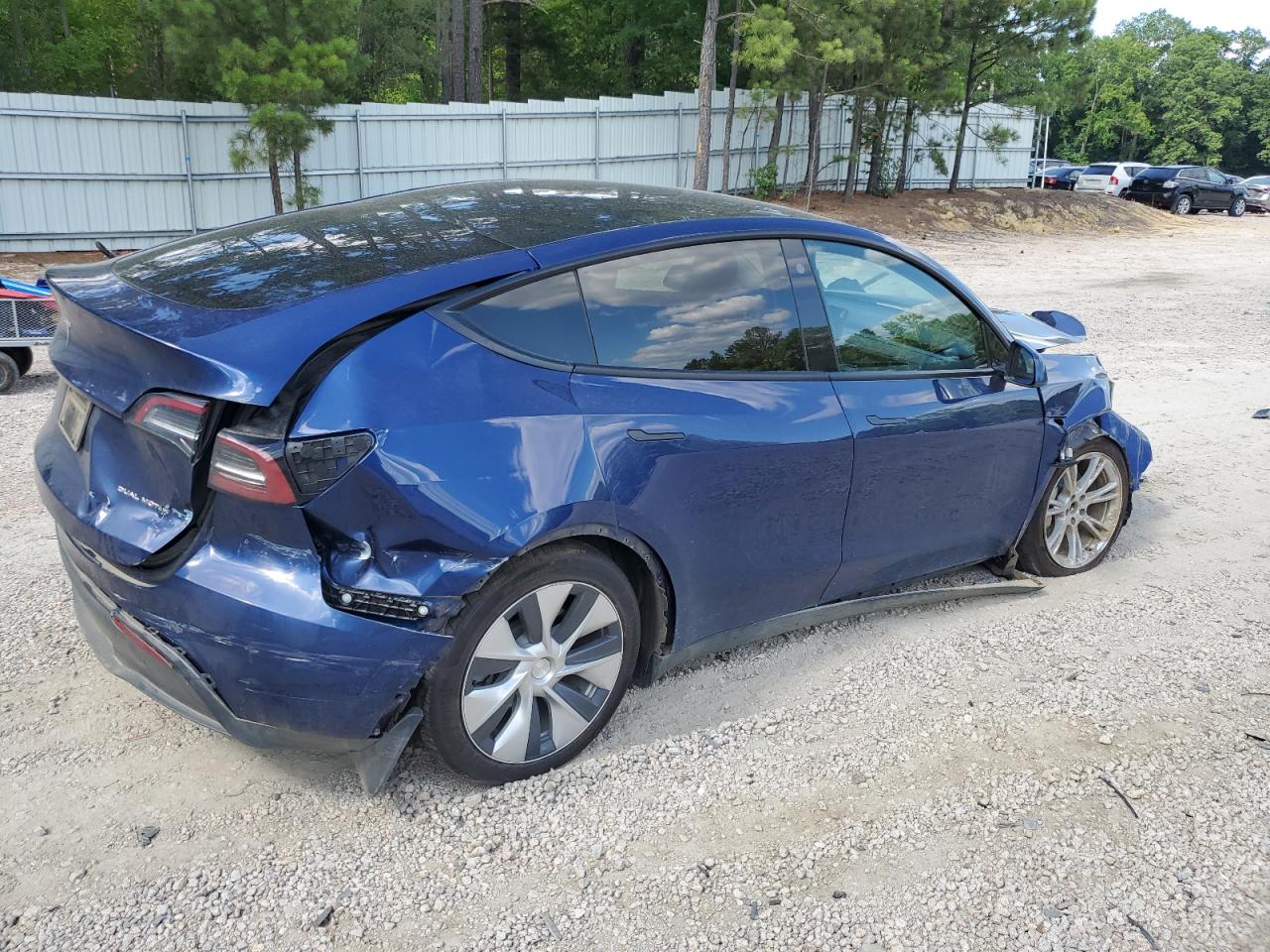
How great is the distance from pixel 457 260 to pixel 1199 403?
7421 mm

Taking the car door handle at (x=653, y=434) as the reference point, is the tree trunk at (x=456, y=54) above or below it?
above

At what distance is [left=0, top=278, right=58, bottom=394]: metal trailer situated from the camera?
787 cm

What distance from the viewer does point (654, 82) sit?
36.7 meters

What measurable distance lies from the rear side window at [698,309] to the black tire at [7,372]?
653 cm

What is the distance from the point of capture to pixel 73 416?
10.8ft

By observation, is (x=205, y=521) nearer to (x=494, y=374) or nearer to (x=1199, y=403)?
(x=494, y=374)

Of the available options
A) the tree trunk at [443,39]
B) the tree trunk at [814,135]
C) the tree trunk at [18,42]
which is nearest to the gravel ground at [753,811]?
the tree trunk at [814,135]

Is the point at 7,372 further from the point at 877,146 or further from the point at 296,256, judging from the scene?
the point at 877,146

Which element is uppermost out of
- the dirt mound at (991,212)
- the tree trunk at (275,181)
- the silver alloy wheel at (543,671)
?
the tree trunk at (275,181)

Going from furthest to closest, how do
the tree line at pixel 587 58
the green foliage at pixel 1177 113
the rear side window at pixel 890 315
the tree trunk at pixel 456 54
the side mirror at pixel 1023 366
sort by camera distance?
the green foliage at pixel 1177 113 → the tree trunk at pixel 456 54 → the tree line at pixel 587 58 → the side mirror at pixel 1023 366 → the rear side window at pixel 890 315

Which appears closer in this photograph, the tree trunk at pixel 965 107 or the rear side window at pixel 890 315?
the rear side window at pixel 890 315

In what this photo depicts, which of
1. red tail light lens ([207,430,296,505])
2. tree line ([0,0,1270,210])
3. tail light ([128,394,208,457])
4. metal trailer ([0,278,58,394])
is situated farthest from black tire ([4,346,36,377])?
tree line ([0,0,1270,210])

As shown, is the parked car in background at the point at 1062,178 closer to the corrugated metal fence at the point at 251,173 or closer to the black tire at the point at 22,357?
the corrugated metal fence at the point at 251,173

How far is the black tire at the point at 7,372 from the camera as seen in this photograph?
26.4 feet
